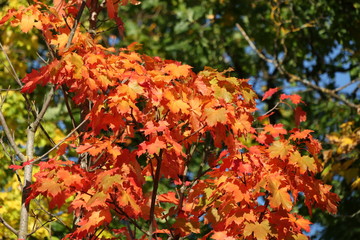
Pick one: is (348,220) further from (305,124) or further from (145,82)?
(145,82)

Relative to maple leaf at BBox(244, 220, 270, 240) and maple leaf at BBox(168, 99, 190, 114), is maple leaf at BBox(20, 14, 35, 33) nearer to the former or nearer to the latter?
maple leaf at BBox(168, 99, 190, 114)

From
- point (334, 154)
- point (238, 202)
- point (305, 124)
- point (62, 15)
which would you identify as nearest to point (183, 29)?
point (305, 124)

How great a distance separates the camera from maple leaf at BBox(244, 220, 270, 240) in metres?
4.13

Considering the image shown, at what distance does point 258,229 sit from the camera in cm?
416

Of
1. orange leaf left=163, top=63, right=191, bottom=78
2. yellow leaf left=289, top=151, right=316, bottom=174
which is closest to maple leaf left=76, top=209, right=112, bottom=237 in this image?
orange leaf left=163, top=63, right=191, bottom=78

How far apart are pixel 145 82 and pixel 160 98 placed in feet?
0.52

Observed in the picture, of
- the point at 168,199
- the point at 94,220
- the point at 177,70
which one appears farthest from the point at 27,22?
the point at 168,199

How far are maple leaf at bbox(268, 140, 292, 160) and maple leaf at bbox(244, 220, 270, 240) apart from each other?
482mm

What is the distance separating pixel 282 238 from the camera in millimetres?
4309

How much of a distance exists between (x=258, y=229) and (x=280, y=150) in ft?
1.91

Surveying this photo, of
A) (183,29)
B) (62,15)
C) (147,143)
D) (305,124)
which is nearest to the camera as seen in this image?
(147,143)

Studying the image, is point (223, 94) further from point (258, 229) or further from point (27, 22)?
point (27, 22)

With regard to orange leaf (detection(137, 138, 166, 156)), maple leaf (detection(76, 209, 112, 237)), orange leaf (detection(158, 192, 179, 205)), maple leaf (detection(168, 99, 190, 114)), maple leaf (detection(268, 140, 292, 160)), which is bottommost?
orange leaf (detection(158, 192, 179, 205))

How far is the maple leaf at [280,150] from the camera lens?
428 cm
